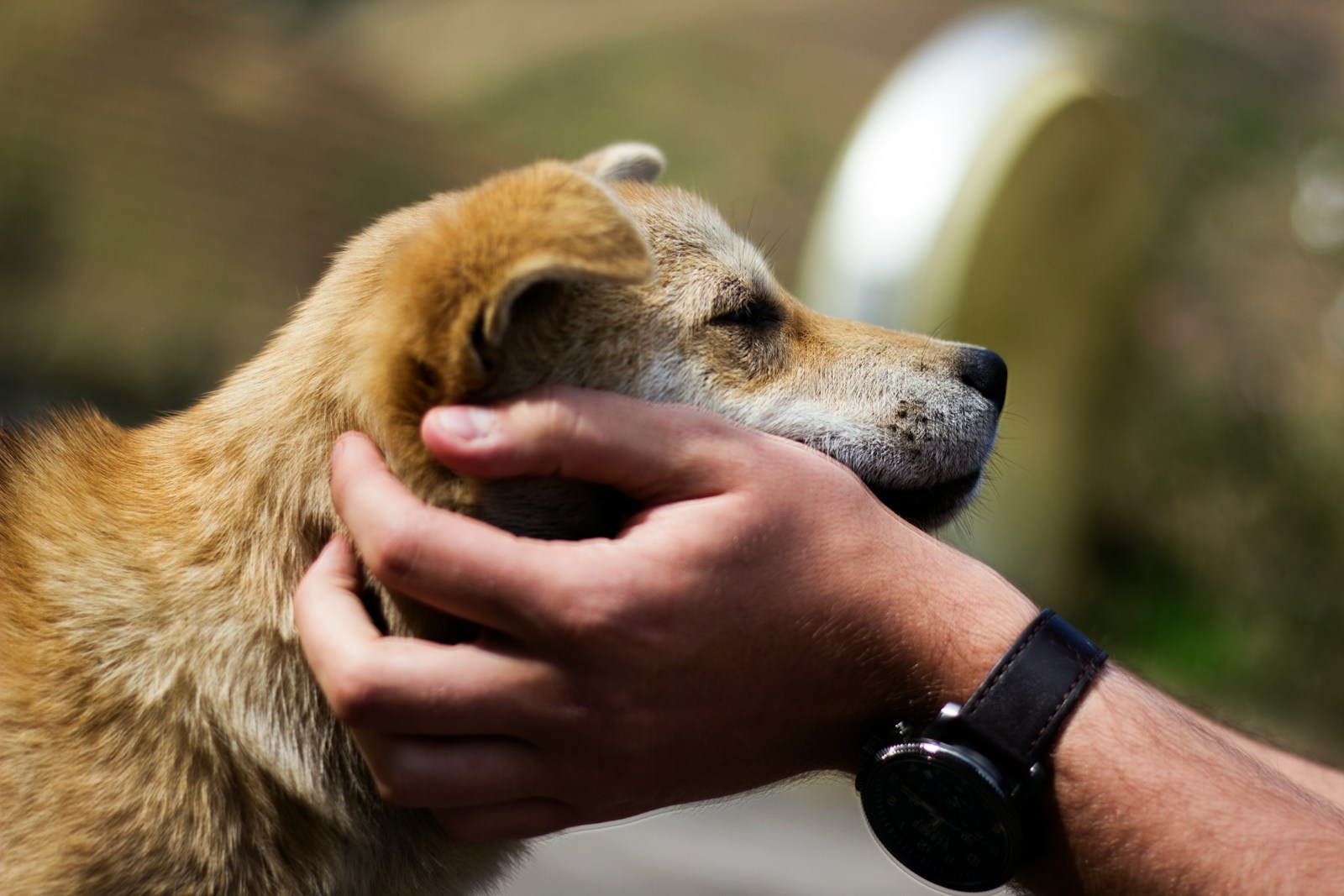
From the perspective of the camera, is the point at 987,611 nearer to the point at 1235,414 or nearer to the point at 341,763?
the point at 341,763

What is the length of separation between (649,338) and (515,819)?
91 cm

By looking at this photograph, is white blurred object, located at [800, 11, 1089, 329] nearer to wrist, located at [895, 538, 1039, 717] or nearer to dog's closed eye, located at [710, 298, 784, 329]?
dog's closed eye, located at [710, 298, 784, 329]

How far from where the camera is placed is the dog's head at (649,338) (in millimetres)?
1727

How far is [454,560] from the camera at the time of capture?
154 cm

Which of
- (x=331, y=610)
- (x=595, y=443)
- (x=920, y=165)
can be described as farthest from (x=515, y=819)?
(x=920, y=165)

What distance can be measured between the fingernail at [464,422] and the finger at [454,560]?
0.36ft

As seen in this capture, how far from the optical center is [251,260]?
364 inches

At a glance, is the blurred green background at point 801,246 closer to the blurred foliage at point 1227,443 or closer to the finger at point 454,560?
the blurred foliage at point 1227,443

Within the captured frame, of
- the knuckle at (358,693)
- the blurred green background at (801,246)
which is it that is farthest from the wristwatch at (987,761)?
the blurred green background at (801,246)

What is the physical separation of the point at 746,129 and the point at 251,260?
6816 millimetres

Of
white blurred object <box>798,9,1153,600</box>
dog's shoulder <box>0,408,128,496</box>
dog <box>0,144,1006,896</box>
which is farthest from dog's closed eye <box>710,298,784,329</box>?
white blurred object <box>798,9,1153,600</box>

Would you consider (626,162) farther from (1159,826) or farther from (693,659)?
(1159,826)

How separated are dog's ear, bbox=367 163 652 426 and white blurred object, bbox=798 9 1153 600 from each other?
4.30 metres

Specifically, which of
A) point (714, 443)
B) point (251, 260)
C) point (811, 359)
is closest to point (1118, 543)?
point (811, 359)
